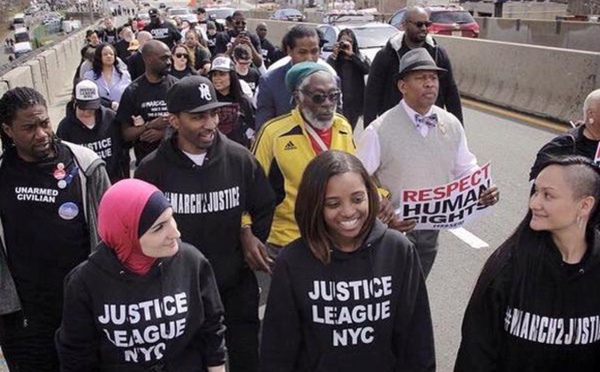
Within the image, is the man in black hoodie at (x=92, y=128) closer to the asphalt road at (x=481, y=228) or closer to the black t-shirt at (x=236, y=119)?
the black t-shirt at (x=236, y=119)

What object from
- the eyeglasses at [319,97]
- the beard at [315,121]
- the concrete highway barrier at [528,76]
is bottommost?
the concrete highway barrier at [528,76]

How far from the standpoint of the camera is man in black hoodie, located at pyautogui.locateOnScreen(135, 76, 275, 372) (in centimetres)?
348

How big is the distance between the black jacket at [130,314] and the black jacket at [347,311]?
1.15 feet

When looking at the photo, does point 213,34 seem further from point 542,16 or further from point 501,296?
point 542,16

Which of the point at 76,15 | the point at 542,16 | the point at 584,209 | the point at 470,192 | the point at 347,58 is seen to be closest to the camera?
the point at 584,209

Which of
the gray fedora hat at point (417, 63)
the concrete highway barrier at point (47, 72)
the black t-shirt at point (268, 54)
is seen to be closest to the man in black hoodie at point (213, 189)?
the gray fedora hat at point (417, 63)

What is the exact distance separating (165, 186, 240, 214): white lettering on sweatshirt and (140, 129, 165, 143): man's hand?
2017 mm

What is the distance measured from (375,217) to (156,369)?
1065 millimetres

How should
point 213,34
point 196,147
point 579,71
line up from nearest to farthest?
point 196,147 → point 579,71 → point 213,34

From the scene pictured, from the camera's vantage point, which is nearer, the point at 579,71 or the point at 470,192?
the point at 470,192

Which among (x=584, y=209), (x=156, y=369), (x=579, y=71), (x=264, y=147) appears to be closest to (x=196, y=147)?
(x=264, y=147)

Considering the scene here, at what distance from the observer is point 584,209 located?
2631 millimetres

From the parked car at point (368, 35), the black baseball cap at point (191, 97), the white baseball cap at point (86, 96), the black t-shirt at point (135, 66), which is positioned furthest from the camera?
the parked car at point (368, 35)

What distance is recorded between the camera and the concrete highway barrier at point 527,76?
11242mm
